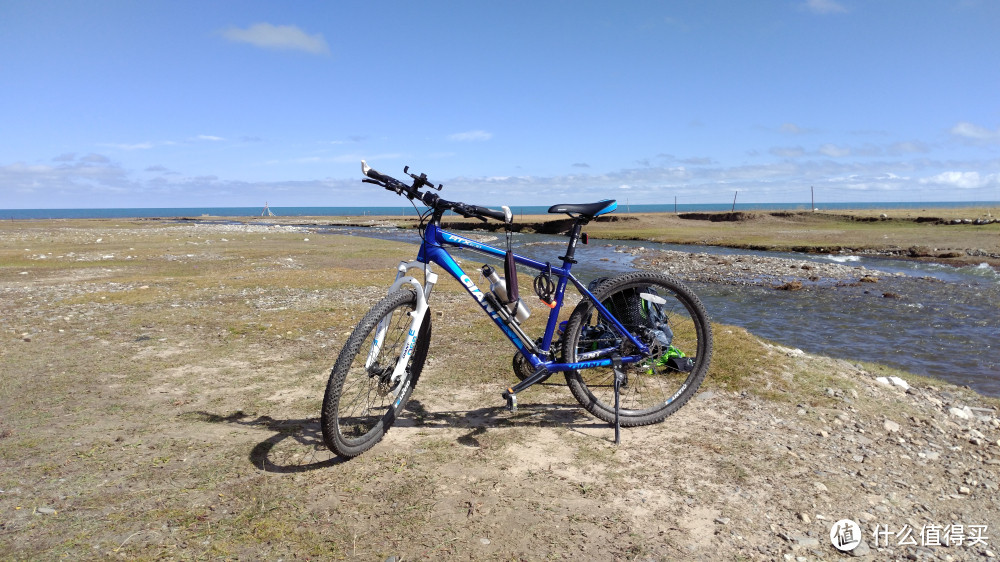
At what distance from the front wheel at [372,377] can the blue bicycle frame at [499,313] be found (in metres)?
0.21

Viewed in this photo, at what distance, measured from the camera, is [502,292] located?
491 centimetres

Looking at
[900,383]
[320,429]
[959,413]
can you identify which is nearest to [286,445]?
[320,429]

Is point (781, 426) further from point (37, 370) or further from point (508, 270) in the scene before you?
point (37, 370)

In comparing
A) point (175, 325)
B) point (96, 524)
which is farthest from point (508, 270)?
point (175, 325)

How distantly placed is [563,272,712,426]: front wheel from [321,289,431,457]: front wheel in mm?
1519

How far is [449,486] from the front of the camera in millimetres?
4012

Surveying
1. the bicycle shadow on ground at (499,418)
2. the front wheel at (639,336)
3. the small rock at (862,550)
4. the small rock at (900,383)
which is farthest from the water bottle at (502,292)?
the small rock at (900,383)

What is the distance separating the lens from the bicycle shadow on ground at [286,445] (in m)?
4.34

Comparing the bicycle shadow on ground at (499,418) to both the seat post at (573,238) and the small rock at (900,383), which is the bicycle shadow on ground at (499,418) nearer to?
the seat post at (573,238)

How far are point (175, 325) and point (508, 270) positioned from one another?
25.7 ft

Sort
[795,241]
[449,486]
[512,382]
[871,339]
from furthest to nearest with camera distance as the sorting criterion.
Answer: [795,241], [871,339], [512,382], [449,486]

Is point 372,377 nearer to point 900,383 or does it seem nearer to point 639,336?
point 639,336

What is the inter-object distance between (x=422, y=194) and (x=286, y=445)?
254 centimetres

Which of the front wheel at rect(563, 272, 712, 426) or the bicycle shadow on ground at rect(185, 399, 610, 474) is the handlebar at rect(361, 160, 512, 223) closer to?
the front wheel at rect(563, 272, 712, 426)
